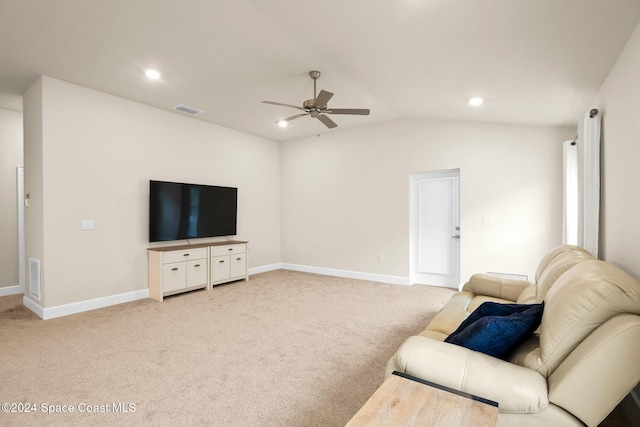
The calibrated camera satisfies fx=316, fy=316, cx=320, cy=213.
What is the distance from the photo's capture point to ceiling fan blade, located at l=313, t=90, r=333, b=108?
3.22 m

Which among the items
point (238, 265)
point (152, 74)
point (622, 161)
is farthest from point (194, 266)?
point (622, 161)

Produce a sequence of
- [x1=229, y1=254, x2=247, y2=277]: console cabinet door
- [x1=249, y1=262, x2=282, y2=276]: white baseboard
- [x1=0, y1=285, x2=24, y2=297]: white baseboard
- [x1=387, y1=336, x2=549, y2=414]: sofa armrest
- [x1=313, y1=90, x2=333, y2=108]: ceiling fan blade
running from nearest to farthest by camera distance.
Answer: [x1=387, y1=336, x2=549, y2=414]: sofa armrest, [x1=313, y1=90, x2=333, y2=108]: ceiling fan blade, [x1=0, y1=285, x2=24, y2=297]: white baseboard, [x1=229, y1=254, x2=247, y2=277]: console cabinet door, [x1=249, y1=262, x2=282, y2=276]: white baseboard

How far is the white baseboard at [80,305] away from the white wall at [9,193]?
0.92 m

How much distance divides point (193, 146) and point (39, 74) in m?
2.10

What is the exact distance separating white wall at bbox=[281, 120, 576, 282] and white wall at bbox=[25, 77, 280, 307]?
220 cm

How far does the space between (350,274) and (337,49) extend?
4.18 meters

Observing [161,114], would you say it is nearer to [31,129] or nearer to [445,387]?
[31,129]

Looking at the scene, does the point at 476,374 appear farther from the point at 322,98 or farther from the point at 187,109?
the point at 187,109

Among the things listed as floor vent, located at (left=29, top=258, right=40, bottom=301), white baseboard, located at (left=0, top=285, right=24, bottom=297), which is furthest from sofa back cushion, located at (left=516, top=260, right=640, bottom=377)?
white baseboard, located at (left=0, top=285, right=24, bottom=297)

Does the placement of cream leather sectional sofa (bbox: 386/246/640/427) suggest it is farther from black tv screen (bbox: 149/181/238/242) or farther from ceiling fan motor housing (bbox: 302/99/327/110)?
black tv screen (bbox: 149/181/238/242)

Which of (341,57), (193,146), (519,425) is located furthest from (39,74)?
(519,425)

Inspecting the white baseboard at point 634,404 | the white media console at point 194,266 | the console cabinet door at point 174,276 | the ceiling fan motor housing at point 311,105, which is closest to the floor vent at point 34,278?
the white media console at point 194,266

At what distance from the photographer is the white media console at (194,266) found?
4.59 metres

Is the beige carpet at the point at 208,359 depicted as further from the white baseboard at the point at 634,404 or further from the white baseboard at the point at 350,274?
the white baseboard at the point at 350,274
